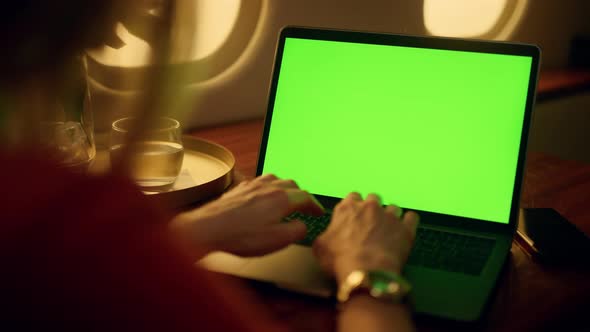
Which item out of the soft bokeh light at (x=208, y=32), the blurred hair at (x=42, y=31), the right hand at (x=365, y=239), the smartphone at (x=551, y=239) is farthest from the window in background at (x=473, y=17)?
the blurred hair at (x=42, y=31)

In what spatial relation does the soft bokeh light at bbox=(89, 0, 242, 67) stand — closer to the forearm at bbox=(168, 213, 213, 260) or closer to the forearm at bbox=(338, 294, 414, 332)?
the forearm at bbox=(168, 213, 213, 260)

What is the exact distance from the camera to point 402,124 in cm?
83

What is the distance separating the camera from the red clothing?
34cm

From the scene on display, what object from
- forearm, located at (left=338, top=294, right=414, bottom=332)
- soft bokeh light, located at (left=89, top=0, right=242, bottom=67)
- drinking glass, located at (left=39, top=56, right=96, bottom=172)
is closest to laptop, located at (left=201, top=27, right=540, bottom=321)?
forearm, located at (left=338, top=294, right=414, bottom=332)

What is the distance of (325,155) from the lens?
2.81 ft

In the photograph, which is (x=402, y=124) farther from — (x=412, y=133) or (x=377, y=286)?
(x=377, y=286)

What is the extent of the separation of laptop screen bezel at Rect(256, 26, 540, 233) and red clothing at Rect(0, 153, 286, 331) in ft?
→ 1.53

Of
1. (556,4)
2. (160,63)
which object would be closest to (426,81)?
(160,63)

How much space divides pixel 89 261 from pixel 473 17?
1.80 m

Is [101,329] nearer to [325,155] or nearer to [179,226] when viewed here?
[179,226]

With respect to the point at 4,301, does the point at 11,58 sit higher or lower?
higher

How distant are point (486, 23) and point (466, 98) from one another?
51.2 inches

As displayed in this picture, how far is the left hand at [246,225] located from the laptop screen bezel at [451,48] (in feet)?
0.51

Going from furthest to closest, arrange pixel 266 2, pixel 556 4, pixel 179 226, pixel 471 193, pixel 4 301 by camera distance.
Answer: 1. pixel 556 4
2. pixel 266 2
3. pixel 471 193
4. pixel 179 226
5. pixel 4 301
